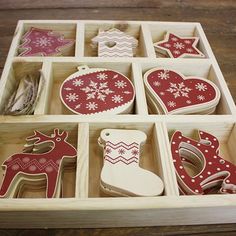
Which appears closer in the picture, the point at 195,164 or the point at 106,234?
the point at 106,234

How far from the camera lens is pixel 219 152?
32.3 inches

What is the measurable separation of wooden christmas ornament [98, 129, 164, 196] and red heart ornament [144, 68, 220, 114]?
0.13 metres

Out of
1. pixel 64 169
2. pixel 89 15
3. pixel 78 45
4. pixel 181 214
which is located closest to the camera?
pixel 181 214

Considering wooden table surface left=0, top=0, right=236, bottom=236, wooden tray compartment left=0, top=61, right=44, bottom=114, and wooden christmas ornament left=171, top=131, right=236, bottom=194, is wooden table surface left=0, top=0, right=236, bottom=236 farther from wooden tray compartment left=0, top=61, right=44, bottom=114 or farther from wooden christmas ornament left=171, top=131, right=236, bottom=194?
wooden christmas ornament left=171, top=131, right=236, bottom=194

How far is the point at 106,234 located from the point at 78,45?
1.85ft

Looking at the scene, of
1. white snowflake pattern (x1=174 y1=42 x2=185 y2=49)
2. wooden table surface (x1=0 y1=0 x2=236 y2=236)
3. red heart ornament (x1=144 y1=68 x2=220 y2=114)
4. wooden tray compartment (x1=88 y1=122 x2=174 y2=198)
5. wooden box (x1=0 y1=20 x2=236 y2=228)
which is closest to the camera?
wooden box (x1=0 y1=20 x2=236 y2=228)

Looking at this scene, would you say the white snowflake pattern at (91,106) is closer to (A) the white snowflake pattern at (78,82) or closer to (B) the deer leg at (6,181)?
(A) the white snowflake pattern at (78,82)

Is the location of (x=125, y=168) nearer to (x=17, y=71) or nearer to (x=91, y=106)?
(x=91, y=106)

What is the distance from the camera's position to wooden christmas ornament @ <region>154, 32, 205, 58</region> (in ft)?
3.41

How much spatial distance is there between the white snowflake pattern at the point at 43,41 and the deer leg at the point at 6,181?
476 mm

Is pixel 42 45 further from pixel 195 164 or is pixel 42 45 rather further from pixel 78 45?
pixel 195 164

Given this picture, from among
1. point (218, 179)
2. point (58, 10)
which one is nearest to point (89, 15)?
point (58, 10)

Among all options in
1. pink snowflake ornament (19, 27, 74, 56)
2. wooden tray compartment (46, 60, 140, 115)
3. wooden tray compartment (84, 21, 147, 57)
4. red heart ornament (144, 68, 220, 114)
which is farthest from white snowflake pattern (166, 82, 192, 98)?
pink snowflake ornament (19, 27, 74, 56)

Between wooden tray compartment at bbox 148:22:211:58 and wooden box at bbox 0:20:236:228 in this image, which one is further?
wooden tray compartment at bbox 148:22:211:58
